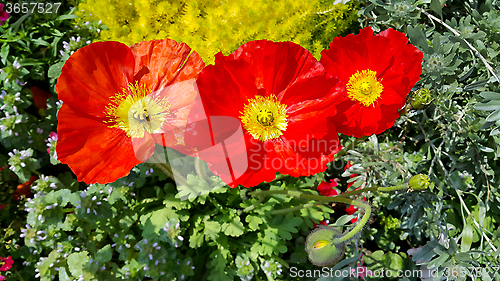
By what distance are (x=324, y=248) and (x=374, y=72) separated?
2.20 feet

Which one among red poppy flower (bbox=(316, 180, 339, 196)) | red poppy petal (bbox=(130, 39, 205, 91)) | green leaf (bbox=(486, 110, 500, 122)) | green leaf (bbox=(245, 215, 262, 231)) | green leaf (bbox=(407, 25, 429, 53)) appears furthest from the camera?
red poppy flower (bbox=(316, 180, 339, 196))

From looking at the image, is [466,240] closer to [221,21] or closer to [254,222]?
[254,222]

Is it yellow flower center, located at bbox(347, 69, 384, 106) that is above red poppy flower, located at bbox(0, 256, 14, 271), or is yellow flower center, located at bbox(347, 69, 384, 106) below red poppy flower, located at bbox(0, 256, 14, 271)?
above

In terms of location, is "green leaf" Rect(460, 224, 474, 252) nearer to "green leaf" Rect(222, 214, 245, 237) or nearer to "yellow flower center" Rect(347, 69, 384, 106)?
"yellow flower center" Rect(347, 69, 384, 106)

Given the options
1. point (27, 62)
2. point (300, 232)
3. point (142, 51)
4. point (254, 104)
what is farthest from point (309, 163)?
point (27, 62)

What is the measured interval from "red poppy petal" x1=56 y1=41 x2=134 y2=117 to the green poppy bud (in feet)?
2.74

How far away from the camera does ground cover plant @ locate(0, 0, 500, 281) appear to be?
3.14ft

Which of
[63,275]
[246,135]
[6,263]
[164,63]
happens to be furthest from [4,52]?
[246,135]

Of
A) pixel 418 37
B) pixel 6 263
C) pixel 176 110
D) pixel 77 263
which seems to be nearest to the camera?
pixel 176 110

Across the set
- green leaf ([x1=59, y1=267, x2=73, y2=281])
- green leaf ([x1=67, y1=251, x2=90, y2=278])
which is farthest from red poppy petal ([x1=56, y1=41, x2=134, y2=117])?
green leaf ([x1=59, y1=267, x2=73, y2=281])

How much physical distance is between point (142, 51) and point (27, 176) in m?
1.26

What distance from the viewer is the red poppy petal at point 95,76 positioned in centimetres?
88

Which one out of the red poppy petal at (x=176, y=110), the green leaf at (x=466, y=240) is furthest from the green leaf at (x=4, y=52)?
the green leaf at (x=466, y=240)

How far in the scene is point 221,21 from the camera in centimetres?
164
